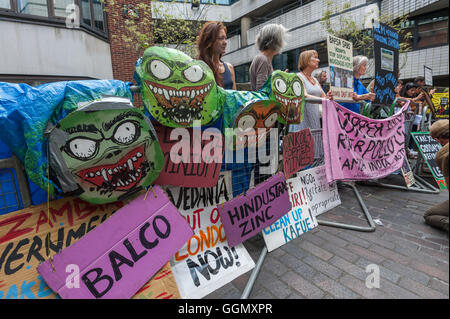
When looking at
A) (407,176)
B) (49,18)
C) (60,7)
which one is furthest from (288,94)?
(60,7)

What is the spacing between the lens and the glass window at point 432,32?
1170cm

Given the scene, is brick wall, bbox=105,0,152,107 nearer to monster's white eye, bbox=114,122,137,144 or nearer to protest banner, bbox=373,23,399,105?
protest banner, bbox=373,23,399,105

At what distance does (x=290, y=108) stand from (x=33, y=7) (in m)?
9.49

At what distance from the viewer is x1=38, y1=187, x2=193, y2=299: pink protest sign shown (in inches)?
53.1

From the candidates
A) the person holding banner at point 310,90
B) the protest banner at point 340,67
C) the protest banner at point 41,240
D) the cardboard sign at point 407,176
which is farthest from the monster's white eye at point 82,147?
the cardboard sign at point 407,176

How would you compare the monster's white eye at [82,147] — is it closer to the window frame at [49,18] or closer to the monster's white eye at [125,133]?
the monster's white eye at [125,133]

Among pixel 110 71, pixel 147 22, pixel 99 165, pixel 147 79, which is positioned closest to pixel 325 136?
pixel 147 79

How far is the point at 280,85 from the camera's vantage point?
2143mm

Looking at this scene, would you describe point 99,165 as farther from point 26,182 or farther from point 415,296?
point 415,296

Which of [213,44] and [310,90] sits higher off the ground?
[213,44]

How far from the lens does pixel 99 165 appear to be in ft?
4.57

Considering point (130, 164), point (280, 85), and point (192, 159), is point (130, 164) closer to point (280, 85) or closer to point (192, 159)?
point (192, 159)

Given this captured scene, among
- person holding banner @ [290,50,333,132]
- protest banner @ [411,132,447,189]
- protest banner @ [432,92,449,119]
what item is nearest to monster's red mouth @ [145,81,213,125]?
person holding banner @ [290,50,333,132]

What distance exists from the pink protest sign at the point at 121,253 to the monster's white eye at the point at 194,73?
84 cm
